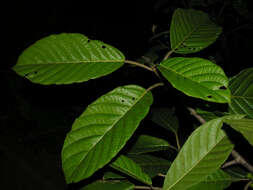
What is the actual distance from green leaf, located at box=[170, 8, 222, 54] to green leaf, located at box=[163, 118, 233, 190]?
25 cm

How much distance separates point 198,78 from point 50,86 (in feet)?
5.87

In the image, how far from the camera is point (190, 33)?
74 cm

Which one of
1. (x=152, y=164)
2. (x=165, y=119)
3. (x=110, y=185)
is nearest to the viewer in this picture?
(x=110, y=185)

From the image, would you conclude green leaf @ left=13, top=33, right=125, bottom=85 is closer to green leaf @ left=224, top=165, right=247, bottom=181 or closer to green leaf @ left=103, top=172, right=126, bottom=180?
green leaf @ left=103, top=172, right=126, bottom=180

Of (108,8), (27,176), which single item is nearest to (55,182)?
(27,176)

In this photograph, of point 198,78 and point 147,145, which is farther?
point 147,145

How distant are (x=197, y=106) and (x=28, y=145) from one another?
2358 mm

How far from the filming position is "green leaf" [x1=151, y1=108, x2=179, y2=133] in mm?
997

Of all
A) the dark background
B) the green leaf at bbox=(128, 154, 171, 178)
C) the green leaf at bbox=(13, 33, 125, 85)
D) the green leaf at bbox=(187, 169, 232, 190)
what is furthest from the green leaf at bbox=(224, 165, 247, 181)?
the dark background

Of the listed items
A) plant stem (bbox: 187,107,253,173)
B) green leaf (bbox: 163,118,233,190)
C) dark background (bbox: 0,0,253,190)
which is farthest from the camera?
dark background (bbox: 0,0,253,190)

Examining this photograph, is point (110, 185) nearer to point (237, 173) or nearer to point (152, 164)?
point (152, 164)

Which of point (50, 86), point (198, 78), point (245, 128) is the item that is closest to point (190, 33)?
point (198, 78)

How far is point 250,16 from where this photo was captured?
134cm

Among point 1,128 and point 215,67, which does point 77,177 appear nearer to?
point 215,67
